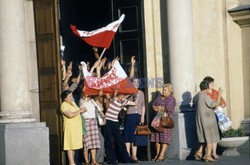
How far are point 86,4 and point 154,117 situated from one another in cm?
594

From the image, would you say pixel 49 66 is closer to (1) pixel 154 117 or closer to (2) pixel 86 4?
(1) pixel 154 117

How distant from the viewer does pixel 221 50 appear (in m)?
17.9

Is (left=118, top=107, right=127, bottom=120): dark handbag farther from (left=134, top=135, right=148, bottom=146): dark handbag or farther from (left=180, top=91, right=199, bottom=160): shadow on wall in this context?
(left=180, top=91, right=199, bottom=160): shadow on wall

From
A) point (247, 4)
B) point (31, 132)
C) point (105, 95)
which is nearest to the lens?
point (31, 132)

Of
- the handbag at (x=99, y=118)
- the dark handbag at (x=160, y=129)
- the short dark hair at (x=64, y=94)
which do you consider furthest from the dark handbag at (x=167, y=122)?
the short dark hair at (x=64, y=94)

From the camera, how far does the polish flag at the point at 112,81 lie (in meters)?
16.2

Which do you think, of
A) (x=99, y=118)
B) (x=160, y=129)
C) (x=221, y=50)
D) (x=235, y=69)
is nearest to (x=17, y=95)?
(x=99, y=118)

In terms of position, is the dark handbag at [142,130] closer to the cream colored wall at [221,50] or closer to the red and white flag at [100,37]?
the cream colored wall at [221,50]

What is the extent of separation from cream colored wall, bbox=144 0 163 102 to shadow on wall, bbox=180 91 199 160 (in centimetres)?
90

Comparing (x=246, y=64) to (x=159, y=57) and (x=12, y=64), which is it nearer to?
(x=159, y=57)

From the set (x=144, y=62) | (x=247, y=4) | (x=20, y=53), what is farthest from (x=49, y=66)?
(x=247, y=4)

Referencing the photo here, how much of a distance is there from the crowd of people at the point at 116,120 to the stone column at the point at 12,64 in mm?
848

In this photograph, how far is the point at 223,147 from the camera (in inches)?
667

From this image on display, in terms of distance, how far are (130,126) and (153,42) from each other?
6.84 ft
